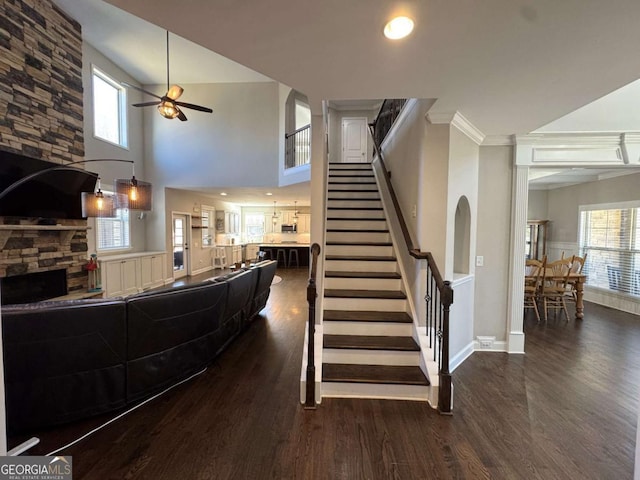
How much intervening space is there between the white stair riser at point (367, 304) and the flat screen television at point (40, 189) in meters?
3.68

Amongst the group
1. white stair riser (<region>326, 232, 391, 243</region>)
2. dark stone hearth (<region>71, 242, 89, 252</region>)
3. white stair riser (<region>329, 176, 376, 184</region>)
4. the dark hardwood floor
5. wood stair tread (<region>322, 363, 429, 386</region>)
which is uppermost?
white stair riser (<region>329, 176, 376, 184</region>)

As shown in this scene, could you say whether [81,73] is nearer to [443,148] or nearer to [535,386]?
[443,148]

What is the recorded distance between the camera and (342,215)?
188 inches

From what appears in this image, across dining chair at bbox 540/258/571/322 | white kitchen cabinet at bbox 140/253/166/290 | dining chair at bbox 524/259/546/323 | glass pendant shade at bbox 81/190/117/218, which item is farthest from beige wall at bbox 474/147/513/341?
white kitchen cabinet at bbox 140/253/166/290

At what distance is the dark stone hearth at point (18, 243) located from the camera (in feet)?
14.3

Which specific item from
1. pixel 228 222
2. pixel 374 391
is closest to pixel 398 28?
pixel 374 391

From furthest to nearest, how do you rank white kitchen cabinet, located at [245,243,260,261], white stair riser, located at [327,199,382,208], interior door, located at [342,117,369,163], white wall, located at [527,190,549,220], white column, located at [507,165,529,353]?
1. white kitchen cabinet, located at [245,243,260,261]
2. interior door, located at [342,117,369,163]
3. white wall, located at [527,190,549,220]
4. white stair riser, located at [327,199,382,208]
5. white column, located at [507,165,529,353]

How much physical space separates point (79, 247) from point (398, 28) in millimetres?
6479

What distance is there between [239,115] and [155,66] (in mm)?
2137

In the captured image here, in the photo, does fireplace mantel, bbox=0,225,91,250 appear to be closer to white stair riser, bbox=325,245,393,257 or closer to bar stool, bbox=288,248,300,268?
white stair riser, bbox=325,245,393,257

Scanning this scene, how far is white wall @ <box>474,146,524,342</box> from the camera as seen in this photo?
3611mm

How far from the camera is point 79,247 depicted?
18.4ft

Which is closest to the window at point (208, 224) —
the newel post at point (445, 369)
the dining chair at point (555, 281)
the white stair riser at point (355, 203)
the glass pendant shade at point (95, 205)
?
the white stair riser at point (355, 203)

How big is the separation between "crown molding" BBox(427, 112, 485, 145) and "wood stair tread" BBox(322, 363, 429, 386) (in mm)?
2392
